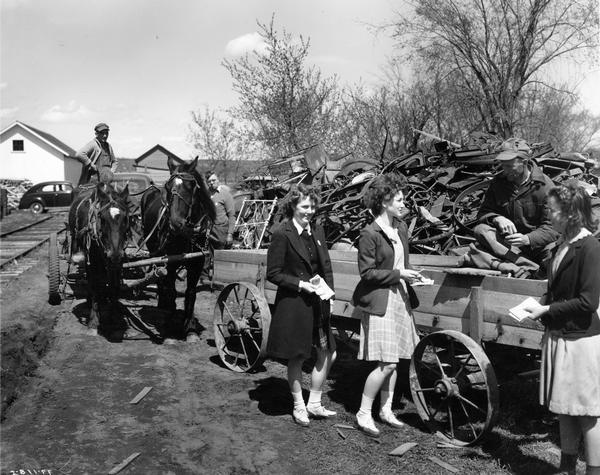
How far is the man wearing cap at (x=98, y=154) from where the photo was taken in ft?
31.3

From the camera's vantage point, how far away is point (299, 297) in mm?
5090

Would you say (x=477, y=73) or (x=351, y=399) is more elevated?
(x=477, y=73)

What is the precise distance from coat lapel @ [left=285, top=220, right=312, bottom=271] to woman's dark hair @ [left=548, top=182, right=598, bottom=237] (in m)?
2.04

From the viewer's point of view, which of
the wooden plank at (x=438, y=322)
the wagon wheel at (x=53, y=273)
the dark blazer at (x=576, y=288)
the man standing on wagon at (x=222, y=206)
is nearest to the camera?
the dark blazer at (x=576, y=288)

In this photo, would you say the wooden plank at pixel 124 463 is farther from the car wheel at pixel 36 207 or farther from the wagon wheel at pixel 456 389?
the car wheel at pixel 36 207

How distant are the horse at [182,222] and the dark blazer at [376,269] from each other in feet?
11.2

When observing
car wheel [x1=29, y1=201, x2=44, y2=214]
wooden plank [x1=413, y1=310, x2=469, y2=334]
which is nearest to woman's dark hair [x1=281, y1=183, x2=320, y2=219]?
wooden plank [x1=413, y1=310, x2=469, y2=334]

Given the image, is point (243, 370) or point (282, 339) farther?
point (243, 370)

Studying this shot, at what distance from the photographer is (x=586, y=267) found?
3674 millimetres

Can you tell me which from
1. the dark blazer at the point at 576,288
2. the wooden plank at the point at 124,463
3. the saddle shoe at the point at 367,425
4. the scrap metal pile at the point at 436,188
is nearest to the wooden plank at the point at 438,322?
the saddle shoe at the point at 367,425

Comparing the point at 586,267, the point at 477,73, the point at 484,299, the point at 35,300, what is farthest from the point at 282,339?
the point at 477,73

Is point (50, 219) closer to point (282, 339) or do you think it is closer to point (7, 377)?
point (7, 377)

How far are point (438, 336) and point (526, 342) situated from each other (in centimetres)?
72

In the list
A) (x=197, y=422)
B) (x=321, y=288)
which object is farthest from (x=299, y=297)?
(x=197, y=422)
